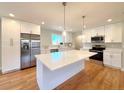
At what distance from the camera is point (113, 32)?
15.3ft

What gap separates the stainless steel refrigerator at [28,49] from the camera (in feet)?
13.7

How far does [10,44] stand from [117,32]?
494 cm

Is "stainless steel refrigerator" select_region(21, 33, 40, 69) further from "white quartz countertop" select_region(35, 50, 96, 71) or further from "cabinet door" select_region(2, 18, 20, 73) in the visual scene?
"white quartz countertop" select_region(35, 50, 96, 71)

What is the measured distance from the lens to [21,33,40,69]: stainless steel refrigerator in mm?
4180

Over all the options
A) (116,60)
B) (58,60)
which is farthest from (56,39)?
(58,60)

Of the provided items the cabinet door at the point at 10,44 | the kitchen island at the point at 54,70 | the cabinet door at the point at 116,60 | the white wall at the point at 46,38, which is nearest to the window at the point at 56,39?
the white wall at the point at 46,38

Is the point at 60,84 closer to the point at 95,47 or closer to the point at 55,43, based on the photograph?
the point at 95,47

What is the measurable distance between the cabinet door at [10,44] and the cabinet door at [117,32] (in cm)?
457

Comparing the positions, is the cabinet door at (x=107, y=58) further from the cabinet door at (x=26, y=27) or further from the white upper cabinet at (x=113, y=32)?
the cabinet door at (x=26, y=27)

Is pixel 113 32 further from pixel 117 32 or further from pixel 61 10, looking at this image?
pixel 61 10

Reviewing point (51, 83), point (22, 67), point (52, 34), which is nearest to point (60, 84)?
point (51, 83)

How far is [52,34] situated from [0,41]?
361 centimetres

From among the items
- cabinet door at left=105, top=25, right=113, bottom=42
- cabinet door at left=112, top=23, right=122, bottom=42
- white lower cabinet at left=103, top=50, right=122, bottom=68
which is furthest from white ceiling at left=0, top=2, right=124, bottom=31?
white lower cabinet at left=103, top=50, right=122, bottom=68

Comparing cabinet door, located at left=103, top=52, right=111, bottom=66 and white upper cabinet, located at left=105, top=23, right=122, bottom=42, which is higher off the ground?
white upper cabinet, located at left=105, top=23, right=122, bottom=42
